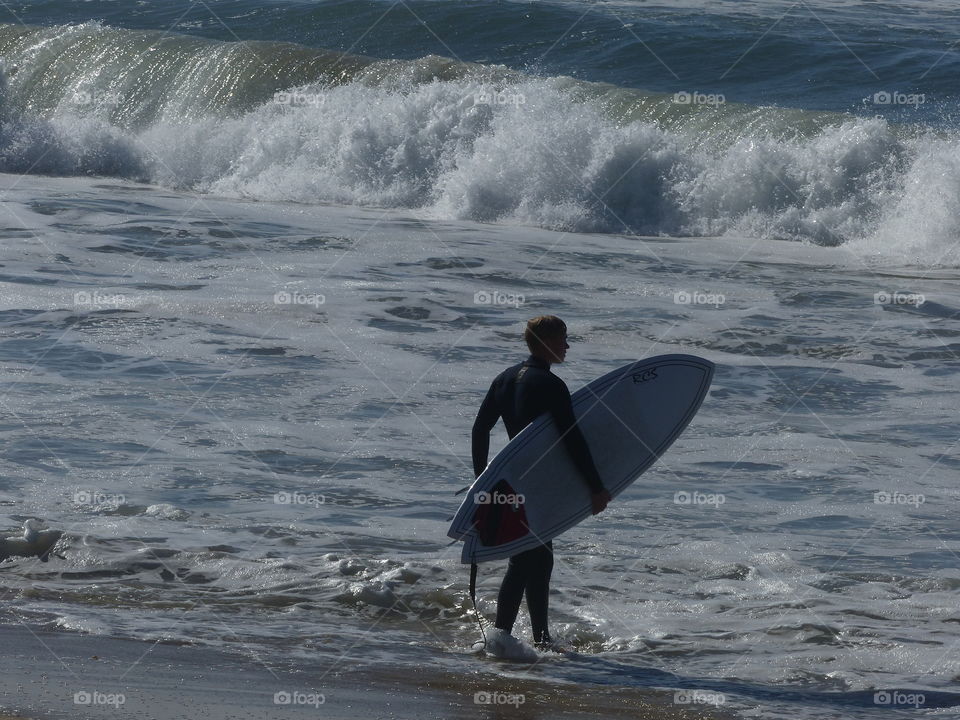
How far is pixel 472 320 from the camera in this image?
10.4 m

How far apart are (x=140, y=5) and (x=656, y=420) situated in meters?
24.1

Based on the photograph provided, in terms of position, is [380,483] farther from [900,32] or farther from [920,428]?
[900,32]

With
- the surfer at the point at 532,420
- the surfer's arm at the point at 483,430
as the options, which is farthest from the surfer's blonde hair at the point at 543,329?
the surfer's arm at the point at 483,430

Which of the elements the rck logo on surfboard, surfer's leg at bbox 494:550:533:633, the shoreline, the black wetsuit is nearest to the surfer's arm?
the black wetsuit

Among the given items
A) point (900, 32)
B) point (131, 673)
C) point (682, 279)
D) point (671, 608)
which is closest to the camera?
point (131, 673)

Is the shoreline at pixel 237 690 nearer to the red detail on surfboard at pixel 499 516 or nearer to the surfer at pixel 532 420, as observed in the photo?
the surfer at pixel 532 420

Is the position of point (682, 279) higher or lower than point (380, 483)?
higher

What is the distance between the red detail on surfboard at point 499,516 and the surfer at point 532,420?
107mm

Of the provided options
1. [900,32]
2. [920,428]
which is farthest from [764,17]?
[920,428]

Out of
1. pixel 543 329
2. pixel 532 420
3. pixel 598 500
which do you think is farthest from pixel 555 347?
pixel 598 500

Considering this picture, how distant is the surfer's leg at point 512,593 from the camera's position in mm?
4988

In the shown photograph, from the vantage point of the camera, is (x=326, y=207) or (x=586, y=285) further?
(x=326, y=207)

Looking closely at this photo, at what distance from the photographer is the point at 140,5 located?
88.3 feet

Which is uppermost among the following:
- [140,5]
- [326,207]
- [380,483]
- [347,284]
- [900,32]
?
[140,5]
